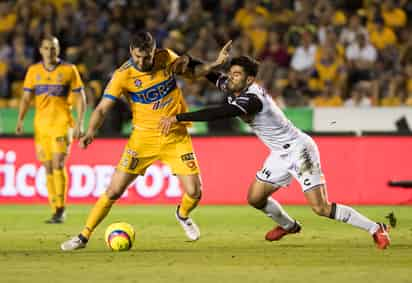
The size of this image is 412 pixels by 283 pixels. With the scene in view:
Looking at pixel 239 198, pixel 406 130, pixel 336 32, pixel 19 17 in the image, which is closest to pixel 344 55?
pixel 336 32

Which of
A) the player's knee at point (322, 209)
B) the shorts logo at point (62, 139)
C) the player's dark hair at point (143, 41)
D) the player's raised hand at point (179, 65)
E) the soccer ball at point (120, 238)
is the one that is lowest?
the soccer ball at point (120, 238)

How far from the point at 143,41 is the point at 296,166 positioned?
1958mm

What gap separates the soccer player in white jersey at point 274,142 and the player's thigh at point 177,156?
578 millimetres

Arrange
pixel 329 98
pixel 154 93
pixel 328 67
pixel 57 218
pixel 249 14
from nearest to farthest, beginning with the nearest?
1. pixel 154 93
2. pixel 57 218
3. pixel 329 98
4. pixel 328 67
5. pixel 249 14

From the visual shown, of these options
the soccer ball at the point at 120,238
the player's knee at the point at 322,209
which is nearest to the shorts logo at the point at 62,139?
the soccer ball at the point at 120,238

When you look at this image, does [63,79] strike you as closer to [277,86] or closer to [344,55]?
[277,86]

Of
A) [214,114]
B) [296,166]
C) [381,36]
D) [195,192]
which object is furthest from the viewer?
[381,36]

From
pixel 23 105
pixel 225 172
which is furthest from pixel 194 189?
pixel 225 172

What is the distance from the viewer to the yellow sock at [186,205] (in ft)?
37.7

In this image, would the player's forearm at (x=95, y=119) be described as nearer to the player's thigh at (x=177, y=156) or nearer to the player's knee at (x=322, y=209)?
the player's thigh at (x=177, y=156)

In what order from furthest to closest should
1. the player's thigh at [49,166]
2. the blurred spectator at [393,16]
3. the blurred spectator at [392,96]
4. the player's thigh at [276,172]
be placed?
1. the blurred spectator at [393,16]
2. the blurred spectator at [392,96]
3. the player's thigh at [49,166]
4. the player's thigh at [276,172]

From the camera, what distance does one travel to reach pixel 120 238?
35.6ft

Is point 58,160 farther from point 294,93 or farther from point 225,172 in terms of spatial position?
point 294,93

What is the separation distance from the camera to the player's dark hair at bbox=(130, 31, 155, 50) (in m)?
10.4
